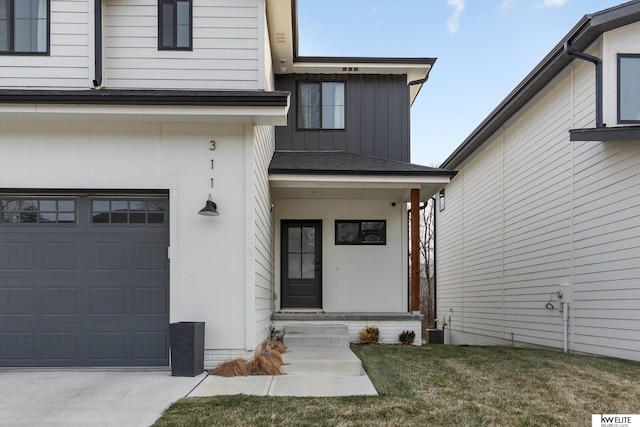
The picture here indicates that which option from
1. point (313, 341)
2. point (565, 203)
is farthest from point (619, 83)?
point (313, 341)

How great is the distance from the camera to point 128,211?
615cm

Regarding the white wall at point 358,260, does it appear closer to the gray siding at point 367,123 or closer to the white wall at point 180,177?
the gray siding at point 367,123

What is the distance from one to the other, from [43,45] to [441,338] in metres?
13.4

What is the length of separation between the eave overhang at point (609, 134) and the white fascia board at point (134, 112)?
4.44 metres

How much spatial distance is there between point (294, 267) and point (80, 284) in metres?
4.81

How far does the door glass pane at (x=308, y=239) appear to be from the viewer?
10.3 meters

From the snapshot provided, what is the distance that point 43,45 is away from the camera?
633cm

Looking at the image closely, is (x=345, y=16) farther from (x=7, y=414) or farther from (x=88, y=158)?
(x=7, y=414)

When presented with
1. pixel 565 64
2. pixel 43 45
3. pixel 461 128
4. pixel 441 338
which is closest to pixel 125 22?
pixel 43 45

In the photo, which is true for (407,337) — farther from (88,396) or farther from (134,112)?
(134,112)

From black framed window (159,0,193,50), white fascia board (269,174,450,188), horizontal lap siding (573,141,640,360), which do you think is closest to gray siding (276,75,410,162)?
white fascia board (269,174,450,188)

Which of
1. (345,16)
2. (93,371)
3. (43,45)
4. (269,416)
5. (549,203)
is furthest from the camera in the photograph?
(345,16)

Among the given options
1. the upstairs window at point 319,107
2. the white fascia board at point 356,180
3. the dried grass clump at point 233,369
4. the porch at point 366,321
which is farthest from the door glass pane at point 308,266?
the dried grass clump at point 233,369

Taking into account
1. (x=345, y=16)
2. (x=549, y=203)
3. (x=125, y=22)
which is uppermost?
(x=345, y=16)
